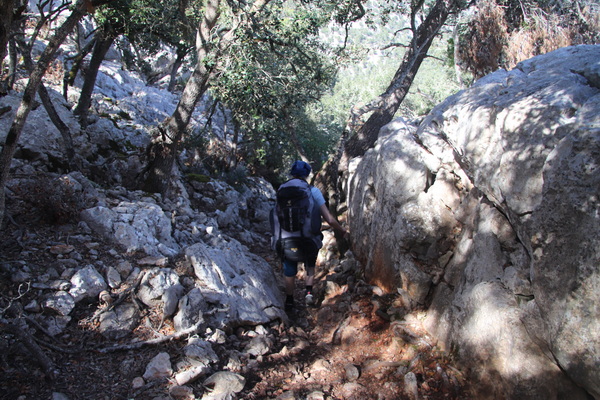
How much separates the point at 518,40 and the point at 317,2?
514 centimetres

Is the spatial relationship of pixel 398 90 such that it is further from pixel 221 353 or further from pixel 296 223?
pixel 221 353

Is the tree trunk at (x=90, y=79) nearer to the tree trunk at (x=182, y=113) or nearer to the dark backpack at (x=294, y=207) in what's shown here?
A: the tree trunk at (x=182, y=113)

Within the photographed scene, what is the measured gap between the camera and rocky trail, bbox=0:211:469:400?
3176 mm

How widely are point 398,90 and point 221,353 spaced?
9.15 m

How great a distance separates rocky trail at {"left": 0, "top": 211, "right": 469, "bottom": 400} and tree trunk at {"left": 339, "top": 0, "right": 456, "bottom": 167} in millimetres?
5802

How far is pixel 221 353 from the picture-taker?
13.1ft

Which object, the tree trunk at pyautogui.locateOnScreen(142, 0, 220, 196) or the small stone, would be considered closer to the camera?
the small stone

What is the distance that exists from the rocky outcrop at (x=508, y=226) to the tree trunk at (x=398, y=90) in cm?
453

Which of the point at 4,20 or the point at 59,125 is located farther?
the point at 59,125

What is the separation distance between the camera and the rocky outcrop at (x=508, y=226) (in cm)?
249

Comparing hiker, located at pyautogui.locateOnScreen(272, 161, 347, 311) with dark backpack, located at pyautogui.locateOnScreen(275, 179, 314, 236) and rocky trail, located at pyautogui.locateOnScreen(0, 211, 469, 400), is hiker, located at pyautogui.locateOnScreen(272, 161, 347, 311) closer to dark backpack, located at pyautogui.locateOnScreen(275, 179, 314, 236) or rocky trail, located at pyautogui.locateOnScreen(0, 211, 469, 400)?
dark backpack, located at pyautogui.locateOnScreen(275, 179, 314, 236)

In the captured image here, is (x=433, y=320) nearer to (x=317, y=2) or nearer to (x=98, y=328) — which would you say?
(x=98, y=328)

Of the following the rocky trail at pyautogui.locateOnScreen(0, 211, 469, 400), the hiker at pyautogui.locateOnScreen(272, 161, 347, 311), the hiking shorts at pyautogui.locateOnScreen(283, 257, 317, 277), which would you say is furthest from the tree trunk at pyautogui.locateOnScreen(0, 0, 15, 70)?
the hiking shorts at pyautogui.locateOnScreen(283, 257, 317, 277)

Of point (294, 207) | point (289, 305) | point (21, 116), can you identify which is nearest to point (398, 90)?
point (294, 207)
